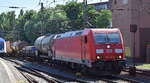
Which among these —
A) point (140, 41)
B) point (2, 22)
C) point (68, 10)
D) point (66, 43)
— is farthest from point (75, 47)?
point (2, 22)

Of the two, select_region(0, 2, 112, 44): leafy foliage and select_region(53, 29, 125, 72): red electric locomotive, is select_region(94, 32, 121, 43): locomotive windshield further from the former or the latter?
select_region(0, 2, 112, 44): leafy foliage

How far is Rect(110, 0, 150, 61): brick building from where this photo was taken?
47.6 m

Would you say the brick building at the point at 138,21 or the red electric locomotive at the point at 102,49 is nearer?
the red electric locomotive at the point at 102,49

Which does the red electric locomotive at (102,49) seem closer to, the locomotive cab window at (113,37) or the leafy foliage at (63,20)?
the locomotive cab window at (113,37)

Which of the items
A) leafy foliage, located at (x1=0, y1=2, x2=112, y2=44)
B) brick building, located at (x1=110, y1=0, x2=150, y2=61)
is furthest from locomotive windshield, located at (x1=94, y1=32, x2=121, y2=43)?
leafy foliage, located at (x1=0, y1=2, x2=112, y2=44)

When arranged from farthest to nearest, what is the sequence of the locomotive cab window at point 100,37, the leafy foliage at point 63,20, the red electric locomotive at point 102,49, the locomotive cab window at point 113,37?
1. the leafy foliage at point 63,20
2. the locomotive cab window at point 113,37
3. the locomotive cab window at point 100,37
4. the red electric locomotive at point 102,49

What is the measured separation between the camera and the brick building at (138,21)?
47594 millimetres

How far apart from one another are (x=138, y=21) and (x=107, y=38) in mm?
24289

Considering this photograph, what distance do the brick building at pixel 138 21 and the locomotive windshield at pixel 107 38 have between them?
22.6m

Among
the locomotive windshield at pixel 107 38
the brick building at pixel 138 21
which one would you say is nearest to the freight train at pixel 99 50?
the locomotive windshield at pixel 107 38

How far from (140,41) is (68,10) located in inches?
1965

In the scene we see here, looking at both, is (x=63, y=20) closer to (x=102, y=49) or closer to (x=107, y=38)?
(x=107, y=38)

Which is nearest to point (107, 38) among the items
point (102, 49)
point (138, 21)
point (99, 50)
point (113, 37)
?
point (113, 37)

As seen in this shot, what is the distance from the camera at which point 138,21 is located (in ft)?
160
